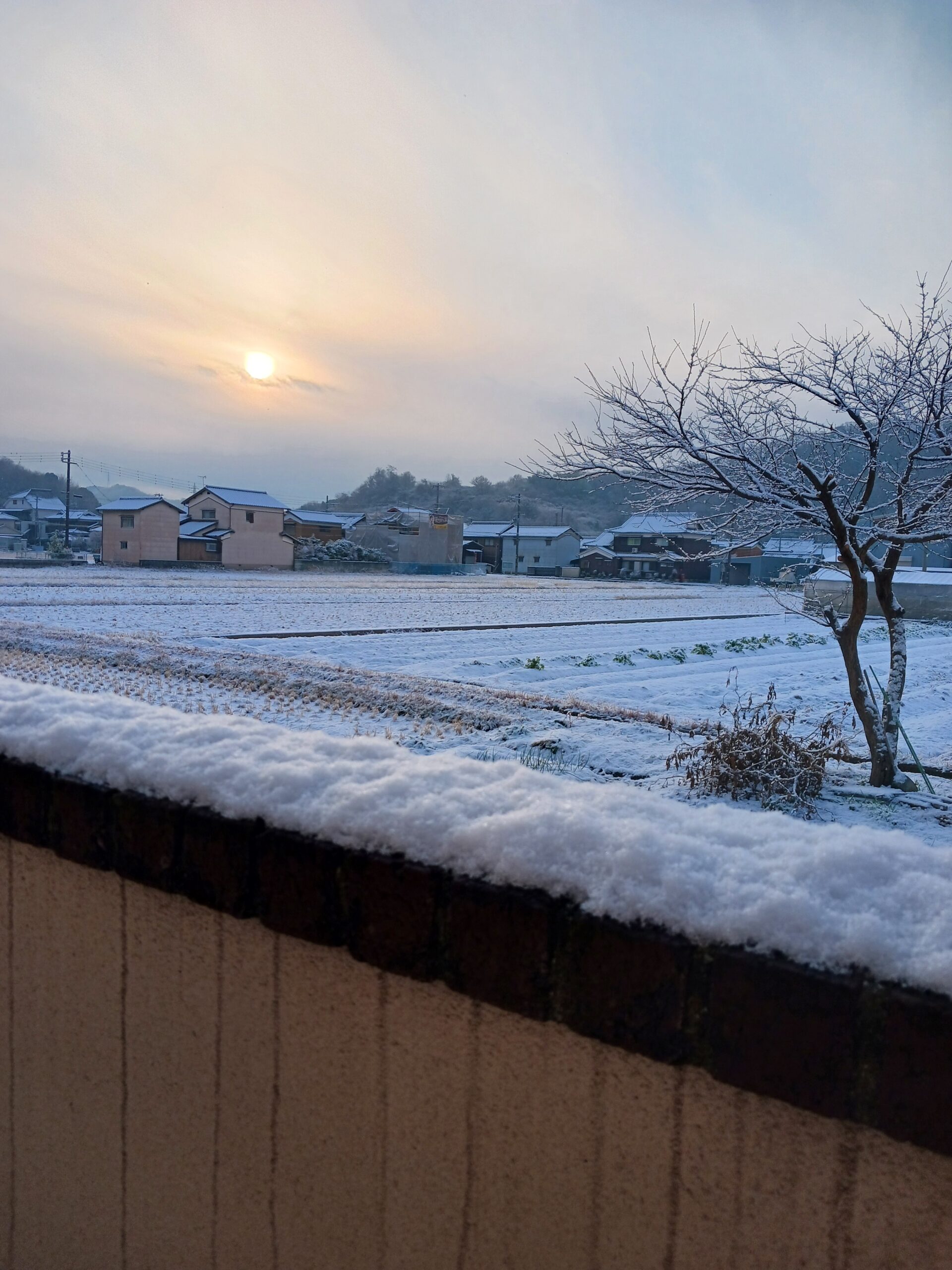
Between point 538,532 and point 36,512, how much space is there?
146 ft

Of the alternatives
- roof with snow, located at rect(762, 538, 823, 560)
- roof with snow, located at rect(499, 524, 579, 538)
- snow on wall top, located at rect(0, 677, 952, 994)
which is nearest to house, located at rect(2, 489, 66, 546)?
roof with snow, located at rect(499, 524, 579, 538)

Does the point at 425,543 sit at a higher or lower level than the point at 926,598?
higher

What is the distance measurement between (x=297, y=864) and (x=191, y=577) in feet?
130

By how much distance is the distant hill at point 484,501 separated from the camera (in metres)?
113

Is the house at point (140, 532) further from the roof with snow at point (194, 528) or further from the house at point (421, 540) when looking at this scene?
the house at point (421, 540)

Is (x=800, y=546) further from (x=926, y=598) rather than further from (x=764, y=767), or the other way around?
(x=926, y=598)

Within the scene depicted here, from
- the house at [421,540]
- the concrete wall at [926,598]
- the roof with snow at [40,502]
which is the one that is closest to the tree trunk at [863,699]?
the concrete wall at [926,598]

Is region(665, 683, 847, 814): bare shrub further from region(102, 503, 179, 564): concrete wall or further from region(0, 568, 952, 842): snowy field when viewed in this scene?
region(102, 503, 179, 564): concrete wall

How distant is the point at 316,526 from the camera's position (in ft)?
208

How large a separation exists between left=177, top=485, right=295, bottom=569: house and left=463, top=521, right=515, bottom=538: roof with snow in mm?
25823

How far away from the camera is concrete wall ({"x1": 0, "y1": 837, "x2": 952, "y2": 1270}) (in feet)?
3.34

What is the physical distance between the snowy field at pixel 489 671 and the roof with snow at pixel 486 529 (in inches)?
1997

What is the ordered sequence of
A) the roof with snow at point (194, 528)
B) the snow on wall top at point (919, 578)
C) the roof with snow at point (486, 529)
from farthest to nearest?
1. the roof with snow at point (486, 529)
2. the roof with snow at point (194, 528)
3. the snow on wall top at point (919, 578)

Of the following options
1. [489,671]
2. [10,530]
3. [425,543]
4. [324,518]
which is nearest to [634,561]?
[425,543]
